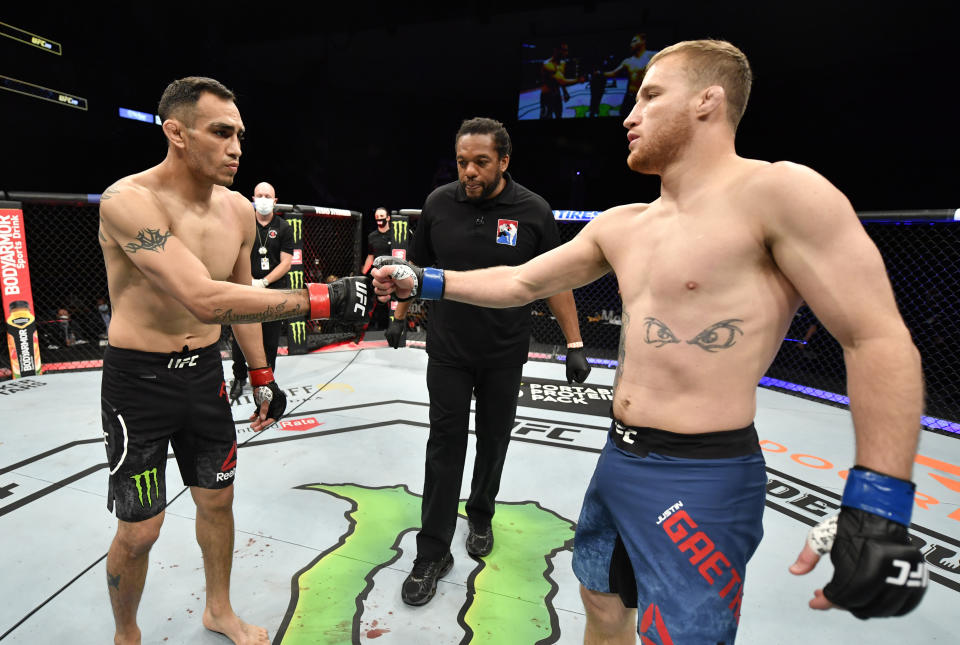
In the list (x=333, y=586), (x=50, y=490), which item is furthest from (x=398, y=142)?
(x=333, y=586)

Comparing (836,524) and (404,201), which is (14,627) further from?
(404,201)

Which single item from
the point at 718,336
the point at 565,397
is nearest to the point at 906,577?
the point at 718,336

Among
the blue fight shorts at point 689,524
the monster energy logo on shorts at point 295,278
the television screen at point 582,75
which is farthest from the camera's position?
the television screen at point 582,75

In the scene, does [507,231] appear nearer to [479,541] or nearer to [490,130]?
[490,130]

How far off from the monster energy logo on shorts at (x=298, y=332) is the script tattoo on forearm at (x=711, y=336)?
17.6 feet

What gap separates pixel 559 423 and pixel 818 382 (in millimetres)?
3547

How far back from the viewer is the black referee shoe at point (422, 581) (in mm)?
1942

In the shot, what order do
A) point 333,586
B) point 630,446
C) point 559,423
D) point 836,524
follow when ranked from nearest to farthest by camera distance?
point 836,524
point 630,446
point 333,586
point 559,423

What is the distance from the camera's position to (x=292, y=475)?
2.95 meters

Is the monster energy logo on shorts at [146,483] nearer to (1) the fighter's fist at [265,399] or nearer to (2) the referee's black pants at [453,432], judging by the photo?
(1) the fighter's fist at [265,399]

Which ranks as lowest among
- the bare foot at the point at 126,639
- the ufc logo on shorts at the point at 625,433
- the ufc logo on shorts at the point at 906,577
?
the bare foot at the point at 126,639

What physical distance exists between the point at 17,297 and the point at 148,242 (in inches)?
172

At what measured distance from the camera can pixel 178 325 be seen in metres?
1.62

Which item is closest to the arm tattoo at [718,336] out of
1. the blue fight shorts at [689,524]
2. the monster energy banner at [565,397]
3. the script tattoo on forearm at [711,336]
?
the script tattoo on forearm at [711,336]
